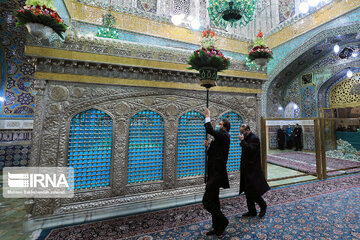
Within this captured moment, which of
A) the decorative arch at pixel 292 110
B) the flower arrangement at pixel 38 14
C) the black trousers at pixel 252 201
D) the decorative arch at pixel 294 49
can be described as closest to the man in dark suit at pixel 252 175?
the black trousers at pixel 252 201

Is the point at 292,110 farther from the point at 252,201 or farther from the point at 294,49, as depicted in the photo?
the point at 252,201

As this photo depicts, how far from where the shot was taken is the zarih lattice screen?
248cm

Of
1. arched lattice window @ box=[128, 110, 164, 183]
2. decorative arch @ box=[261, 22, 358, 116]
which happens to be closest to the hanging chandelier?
arched lattice window @ box=[128, 110, 164, 183]

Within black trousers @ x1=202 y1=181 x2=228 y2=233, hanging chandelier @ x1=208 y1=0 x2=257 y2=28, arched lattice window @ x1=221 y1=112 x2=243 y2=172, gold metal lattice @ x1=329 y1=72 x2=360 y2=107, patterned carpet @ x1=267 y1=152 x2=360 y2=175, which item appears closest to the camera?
black trousers @ x1=202 y1=181 x2=228 y2=233

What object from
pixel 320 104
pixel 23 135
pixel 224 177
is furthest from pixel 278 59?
pixel 23 135

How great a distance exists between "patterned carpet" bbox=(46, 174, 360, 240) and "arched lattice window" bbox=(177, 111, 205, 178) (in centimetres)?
62

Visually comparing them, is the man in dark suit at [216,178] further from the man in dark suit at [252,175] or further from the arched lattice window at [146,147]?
the arched lattice window at [146,147]

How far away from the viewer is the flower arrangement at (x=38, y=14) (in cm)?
202

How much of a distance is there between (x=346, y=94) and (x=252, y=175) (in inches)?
335

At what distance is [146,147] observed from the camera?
9.27 ft

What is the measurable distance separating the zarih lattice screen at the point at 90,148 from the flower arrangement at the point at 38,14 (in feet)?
4.08

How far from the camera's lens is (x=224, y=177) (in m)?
2.04

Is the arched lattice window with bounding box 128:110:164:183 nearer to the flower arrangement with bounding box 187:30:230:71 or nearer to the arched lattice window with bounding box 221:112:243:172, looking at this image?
the flower arrangement with bounding box 187:30:230:71

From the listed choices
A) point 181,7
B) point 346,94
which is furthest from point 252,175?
point 346,94
